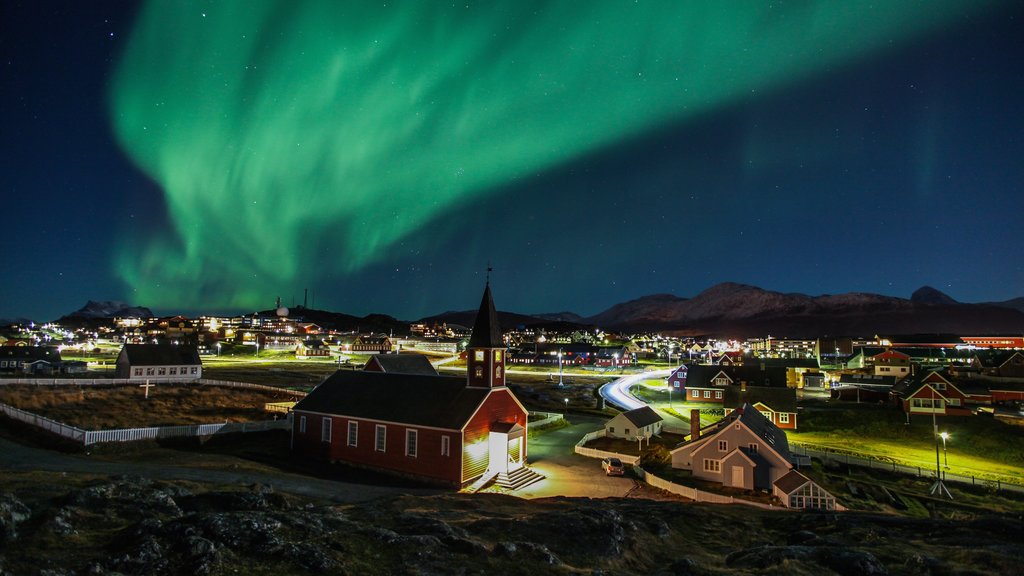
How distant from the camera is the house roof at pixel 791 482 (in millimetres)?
28609

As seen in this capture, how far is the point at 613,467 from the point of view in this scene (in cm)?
3472

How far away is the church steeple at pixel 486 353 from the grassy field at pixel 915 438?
31.5 metres

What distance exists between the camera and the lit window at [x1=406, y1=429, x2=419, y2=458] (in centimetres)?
3189

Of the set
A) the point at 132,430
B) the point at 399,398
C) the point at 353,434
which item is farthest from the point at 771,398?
the point at 132,430

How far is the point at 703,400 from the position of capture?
7088 cm

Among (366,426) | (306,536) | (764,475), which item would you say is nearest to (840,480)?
(764,475)

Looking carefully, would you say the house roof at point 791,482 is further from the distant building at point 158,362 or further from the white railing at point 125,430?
the distant building at point 158,362

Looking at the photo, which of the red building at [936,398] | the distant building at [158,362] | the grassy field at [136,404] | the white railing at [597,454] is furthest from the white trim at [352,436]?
the red building at [936,398]

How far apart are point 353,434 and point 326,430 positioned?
98.6 inches

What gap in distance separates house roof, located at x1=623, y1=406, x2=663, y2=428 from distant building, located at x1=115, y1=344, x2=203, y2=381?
6525cm

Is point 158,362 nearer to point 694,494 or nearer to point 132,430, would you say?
point 132,430

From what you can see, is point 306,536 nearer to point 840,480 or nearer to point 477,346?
point 477,346

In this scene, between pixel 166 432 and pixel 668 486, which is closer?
pixel 668 486

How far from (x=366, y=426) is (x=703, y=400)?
5147 cm
